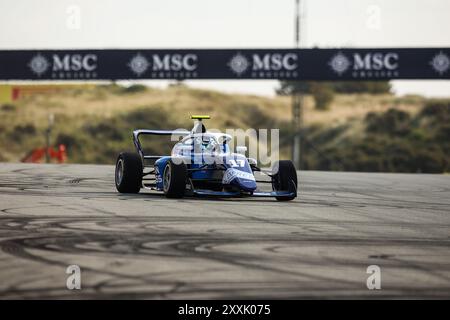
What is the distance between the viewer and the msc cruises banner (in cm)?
3922

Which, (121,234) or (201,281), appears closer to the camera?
(201,281)

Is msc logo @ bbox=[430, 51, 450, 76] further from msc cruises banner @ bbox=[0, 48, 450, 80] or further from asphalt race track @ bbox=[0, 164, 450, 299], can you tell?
asphalt race track @ bbox=[0, 164, 450, 299]

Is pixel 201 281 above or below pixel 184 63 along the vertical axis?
below

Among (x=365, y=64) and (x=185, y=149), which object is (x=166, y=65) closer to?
(x=365, y=64)

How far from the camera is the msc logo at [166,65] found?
131ft

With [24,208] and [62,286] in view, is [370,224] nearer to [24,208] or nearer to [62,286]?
[24,208]

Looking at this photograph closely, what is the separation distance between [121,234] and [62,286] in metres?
3.48

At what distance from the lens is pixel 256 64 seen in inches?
1566

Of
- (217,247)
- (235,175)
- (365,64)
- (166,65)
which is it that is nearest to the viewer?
(217,247)

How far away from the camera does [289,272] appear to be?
8.62 m

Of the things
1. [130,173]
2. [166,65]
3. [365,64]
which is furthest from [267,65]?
[130,173]

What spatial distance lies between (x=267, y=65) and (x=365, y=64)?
12.9 ft
